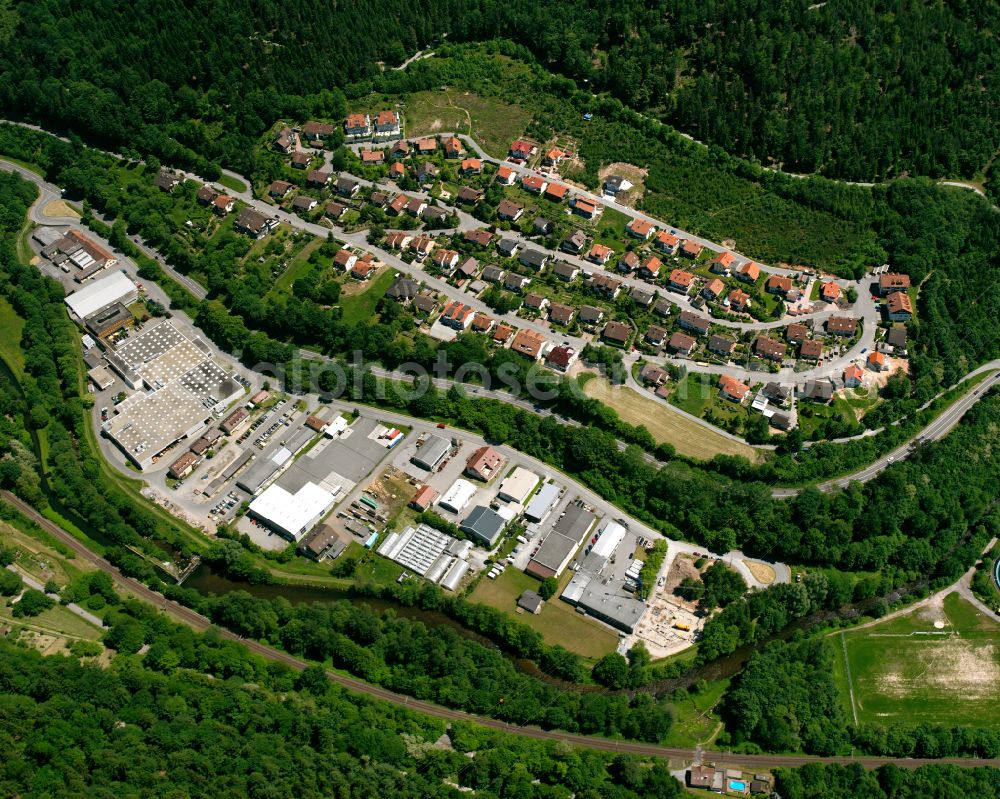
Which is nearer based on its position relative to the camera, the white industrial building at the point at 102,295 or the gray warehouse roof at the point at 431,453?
the gray warehouse roof at the point at 431,453

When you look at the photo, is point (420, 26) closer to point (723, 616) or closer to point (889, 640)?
point (723, 616)

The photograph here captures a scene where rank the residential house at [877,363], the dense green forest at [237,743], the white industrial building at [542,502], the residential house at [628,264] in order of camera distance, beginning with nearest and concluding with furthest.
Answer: the dense green forest at [237,743] → the white industrial building at [542,502] → the residential house at [877,363] → the residential house at [628,264]

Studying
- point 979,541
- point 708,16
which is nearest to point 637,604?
point 979,541

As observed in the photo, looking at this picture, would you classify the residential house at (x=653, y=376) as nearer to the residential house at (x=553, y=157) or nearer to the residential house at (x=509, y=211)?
the residential house at (x=509, y=211)

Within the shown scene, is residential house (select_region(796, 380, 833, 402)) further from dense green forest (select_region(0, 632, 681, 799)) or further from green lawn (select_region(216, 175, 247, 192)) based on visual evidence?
green lawn (select_region(216, 175, 247, 192))

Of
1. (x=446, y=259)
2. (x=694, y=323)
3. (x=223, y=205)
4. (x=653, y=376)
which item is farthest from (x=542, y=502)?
(x=223, y=205)

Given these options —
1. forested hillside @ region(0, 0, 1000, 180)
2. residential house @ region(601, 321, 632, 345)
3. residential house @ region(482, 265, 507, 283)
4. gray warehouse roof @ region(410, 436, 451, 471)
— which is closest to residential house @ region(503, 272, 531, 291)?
residential house @ region(482, 265, 507, 283)

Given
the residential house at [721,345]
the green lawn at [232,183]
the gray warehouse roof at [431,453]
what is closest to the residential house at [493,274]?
the gray warehouse roof at [431,453]
